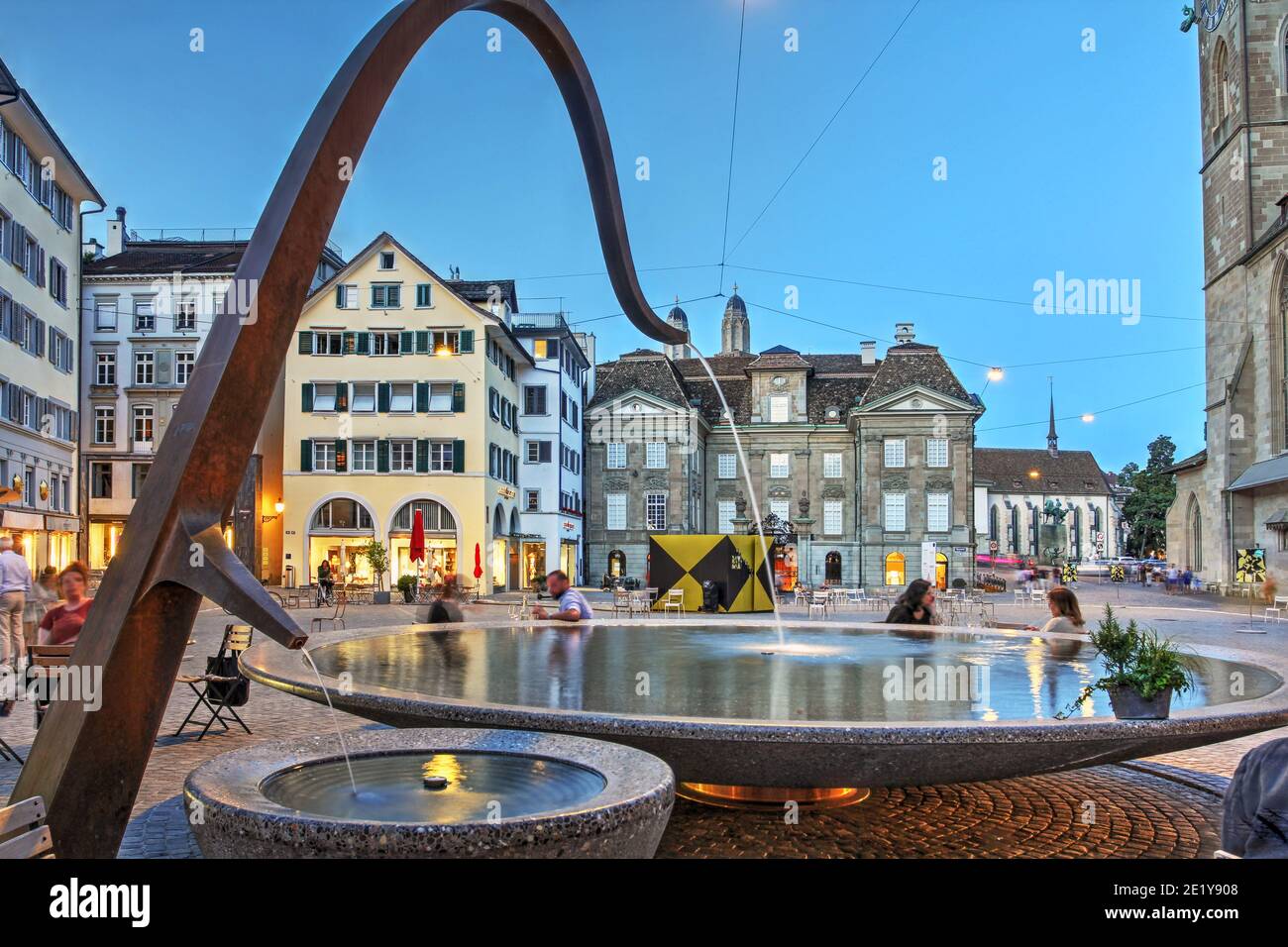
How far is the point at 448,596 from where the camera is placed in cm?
1379

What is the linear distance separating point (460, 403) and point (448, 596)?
3060cm

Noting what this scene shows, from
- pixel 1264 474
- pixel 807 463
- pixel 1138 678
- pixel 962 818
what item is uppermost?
pixel 807 463

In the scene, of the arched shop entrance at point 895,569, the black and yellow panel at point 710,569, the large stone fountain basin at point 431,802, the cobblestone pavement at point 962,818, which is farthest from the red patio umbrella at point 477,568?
the large stone fountain basin at point 431,802

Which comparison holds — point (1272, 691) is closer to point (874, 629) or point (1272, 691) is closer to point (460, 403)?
point (874, 629)

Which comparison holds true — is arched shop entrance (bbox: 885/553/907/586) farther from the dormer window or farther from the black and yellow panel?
the black and yellow panel

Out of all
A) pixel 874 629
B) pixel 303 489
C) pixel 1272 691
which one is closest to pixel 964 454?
pixel 303 489

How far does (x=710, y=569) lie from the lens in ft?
94.2

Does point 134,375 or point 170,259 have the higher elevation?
point 170,259

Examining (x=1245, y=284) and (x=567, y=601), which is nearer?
(x=567, y=601)

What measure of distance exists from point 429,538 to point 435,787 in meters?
40.7

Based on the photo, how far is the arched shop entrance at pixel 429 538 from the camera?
4347 cm

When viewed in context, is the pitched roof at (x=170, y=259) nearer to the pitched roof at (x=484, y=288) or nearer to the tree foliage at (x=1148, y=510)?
the pitched roof at (x=484, y=288)

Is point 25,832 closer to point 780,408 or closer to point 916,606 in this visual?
point 916,606

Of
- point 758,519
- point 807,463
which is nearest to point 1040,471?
point 807,463
